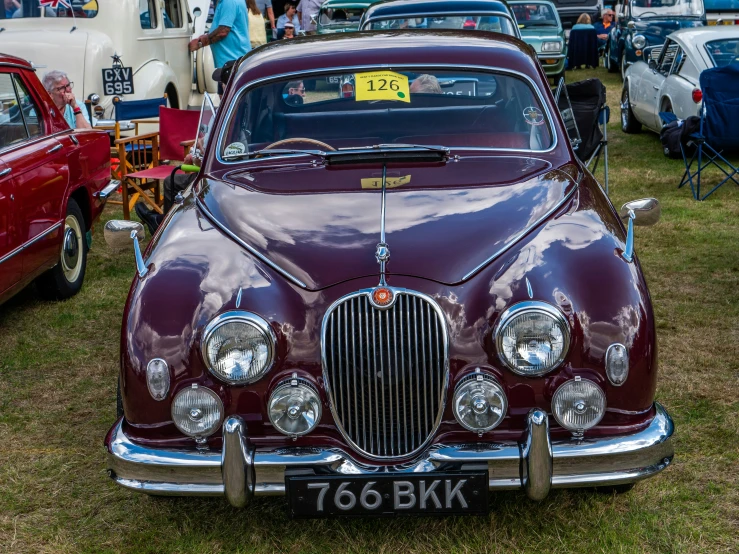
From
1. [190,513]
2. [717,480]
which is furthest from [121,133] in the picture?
[717,480]

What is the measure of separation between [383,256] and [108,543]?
1.49m

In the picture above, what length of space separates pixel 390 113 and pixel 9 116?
264cm

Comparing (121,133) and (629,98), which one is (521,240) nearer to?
(121,133)

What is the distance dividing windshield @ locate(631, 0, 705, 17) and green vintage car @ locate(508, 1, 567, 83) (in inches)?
56.5

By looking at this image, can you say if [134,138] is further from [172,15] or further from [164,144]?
[172,15]

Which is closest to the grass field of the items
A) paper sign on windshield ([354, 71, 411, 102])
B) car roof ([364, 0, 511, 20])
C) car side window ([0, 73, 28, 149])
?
car side window ([0, 73, 28, 149])

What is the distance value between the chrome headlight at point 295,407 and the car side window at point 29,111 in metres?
3.67

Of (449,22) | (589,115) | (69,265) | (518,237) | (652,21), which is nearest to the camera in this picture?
(518,237)

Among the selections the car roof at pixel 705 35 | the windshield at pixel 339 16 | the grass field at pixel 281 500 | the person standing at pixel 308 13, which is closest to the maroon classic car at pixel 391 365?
the grass field at pixel 281 500

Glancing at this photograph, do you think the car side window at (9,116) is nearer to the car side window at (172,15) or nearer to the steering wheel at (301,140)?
the steering wheel at (301,140)

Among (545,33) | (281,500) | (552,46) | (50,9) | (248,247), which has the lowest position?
(281,500)

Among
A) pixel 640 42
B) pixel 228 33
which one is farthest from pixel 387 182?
pixel 640 42

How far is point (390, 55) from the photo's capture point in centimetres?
459

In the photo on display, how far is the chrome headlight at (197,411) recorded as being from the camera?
3115mm
